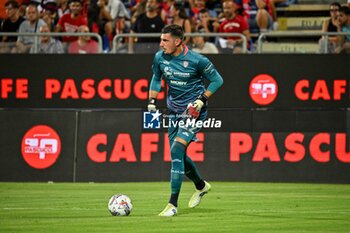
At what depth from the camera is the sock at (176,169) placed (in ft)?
44.0

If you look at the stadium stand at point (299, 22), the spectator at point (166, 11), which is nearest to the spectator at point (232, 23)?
the stadium stand at point (299, 22)

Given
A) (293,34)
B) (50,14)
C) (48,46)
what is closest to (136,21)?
(48,46)

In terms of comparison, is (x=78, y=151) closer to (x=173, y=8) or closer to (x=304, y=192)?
(x=173, y=8)

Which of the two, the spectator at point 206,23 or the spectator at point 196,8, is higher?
the spectator at point 196,8

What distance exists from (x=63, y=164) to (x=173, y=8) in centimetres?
485

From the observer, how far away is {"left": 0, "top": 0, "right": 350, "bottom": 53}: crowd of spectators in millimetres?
22734

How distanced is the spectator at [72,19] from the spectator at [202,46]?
329 centimetres

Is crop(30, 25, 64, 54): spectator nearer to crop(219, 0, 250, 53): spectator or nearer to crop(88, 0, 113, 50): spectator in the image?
crop(88, 0, 113, 50): spectator

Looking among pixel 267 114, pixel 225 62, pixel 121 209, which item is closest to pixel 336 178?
pixel 267 114

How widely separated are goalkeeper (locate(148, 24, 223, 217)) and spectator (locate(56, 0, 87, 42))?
948cm

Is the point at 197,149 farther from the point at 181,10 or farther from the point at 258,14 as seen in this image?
the point at 258,14

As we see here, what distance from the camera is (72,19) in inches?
947

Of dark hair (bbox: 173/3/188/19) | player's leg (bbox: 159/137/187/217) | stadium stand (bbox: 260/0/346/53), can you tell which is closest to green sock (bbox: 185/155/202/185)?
player's leg (bbox: 159/137/187/217)

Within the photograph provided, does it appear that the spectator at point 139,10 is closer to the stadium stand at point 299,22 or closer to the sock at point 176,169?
the stadium stand at point 299,22
